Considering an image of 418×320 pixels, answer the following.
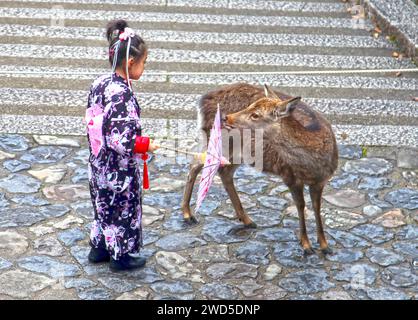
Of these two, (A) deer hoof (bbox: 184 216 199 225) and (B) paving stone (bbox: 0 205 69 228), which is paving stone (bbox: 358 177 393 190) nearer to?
(A) deer hoof (bbox: 184 216 199 225)

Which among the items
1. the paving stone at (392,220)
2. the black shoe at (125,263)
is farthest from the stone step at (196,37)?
the black shoe at (125,263)

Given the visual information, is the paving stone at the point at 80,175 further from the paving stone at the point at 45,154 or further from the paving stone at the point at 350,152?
the paving stone at the point at 350,152

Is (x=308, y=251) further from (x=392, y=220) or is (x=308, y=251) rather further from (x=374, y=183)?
(x=374, y=183)

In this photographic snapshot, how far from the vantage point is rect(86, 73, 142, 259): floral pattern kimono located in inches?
211

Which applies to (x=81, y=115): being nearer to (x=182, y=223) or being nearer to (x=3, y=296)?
(x=182, y=223)

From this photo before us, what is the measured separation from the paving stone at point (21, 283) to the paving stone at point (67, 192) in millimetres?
1104

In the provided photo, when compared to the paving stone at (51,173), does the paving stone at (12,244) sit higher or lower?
lower

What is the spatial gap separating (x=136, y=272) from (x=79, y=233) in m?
0.70

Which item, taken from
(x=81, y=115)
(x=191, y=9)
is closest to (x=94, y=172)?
(x=81, y=115)

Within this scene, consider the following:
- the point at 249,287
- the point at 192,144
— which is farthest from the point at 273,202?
the point at 249,287

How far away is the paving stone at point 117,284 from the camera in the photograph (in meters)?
5.59

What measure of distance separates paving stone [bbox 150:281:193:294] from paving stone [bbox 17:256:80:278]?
573 mm

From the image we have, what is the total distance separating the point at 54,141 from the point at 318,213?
2749 mm

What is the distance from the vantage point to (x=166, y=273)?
5805mm
